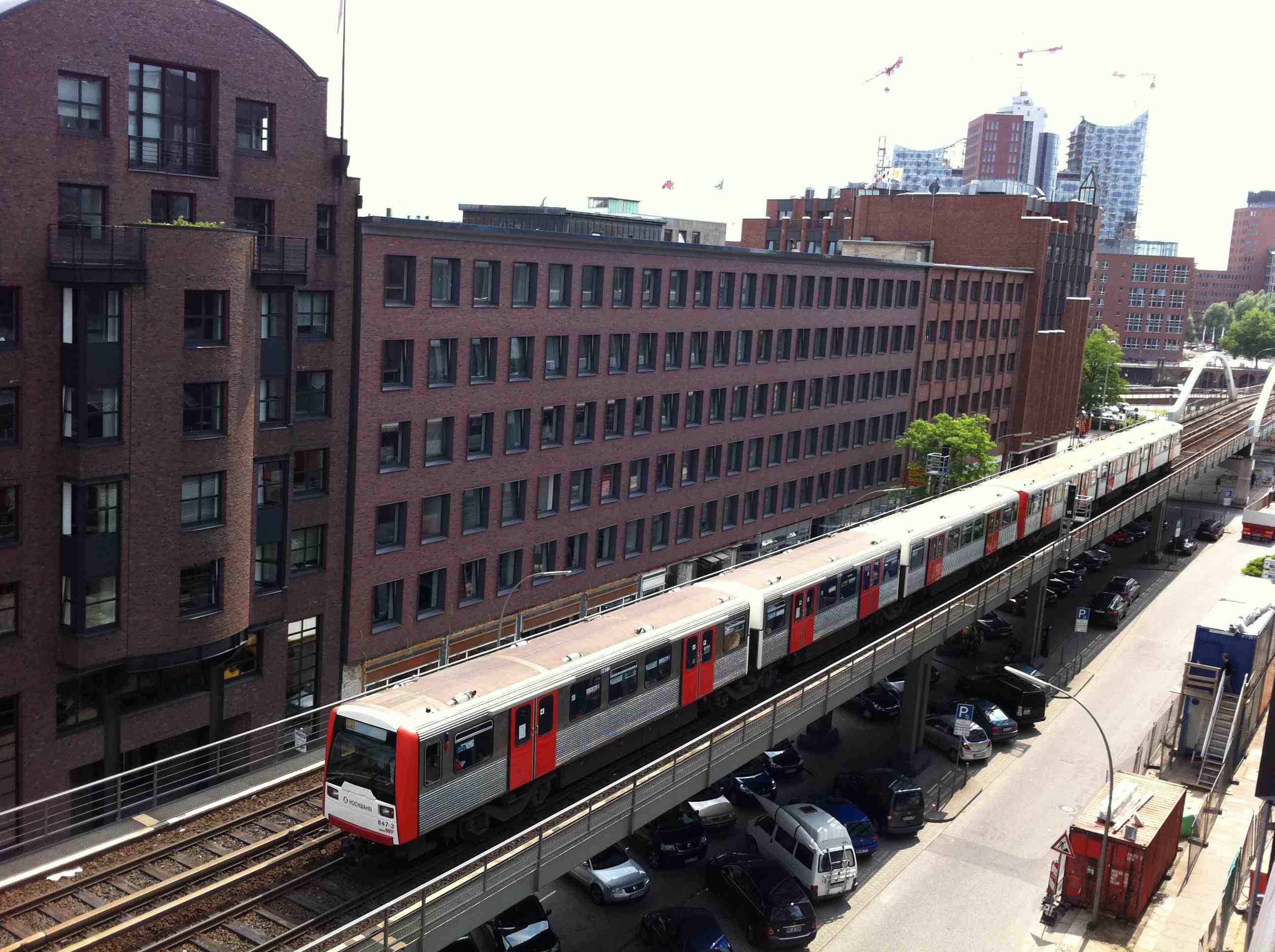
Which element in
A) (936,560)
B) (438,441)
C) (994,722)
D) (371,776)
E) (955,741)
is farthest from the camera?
(936,560)

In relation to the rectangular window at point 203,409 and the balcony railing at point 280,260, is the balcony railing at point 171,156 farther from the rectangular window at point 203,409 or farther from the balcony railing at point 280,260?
the rectangular window at point 203,409

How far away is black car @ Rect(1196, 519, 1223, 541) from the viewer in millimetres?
93125

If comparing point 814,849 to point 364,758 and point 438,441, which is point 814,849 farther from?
point 438,441

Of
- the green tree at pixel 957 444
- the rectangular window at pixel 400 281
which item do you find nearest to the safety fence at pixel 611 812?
the rectangular window at pixel 400 281

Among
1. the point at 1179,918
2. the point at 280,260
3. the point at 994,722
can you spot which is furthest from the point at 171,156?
the point at 1179,918

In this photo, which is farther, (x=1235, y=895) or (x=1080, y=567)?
(x=1080, y=567)

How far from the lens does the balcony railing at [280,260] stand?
1524 inches

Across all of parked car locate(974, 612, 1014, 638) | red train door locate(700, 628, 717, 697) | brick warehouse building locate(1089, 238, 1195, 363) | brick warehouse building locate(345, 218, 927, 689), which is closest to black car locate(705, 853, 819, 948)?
red train door locate(700, 628, 717, 697)

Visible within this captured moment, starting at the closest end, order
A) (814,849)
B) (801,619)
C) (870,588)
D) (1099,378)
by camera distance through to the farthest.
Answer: (814,849)
(801,619)
(870,588)
(1099,378)

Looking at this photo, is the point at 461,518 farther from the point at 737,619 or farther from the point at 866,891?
the point at 866,891

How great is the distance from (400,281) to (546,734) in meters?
21.7

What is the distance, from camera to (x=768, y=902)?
34969mm

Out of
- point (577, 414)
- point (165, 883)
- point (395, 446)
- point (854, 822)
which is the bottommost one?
point (854, 822)

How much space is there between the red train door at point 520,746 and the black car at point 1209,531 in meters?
77.9
